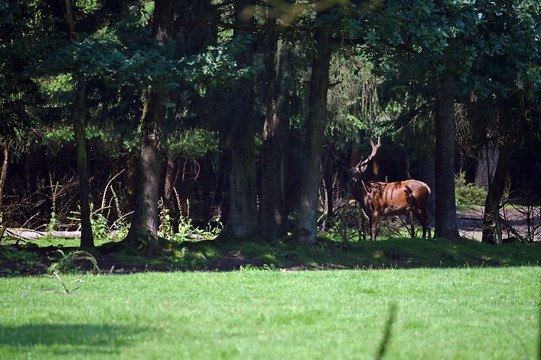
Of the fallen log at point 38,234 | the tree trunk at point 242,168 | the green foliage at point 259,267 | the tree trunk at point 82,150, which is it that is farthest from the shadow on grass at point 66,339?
the fallen log at point 38,234

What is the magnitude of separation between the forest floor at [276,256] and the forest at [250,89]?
0.64 m

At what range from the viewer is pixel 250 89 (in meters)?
18.6

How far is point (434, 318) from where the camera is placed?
26.9 ft

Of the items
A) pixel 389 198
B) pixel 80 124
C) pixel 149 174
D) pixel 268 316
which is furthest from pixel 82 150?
pixel 389 198

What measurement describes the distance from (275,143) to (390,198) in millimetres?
4610

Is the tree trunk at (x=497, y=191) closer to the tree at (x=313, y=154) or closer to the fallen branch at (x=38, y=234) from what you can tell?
the tree at (x=313, y=154)

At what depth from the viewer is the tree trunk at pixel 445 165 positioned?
18.2m

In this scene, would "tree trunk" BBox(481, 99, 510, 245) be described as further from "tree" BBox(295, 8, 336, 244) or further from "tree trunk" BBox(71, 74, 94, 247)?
"tree trunk" BBox(71, 74, 94, 247)

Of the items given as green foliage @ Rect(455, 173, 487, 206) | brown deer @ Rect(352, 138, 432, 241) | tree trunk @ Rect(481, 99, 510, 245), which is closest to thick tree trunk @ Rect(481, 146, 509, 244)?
tree trunk @ Rect(481, 99, 510, 245)

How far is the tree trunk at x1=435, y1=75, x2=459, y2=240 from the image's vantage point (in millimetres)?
18203

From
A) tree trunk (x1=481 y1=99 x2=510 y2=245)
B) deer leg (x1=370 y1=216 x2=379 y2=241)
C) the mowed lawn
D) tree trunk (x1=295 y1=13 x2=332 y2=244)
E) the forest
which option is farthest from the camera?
deer leg (x1=370 y1=216 x2=379 y2=241)

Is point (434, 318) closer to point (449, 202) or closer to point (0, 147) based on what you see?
point (449, 202)

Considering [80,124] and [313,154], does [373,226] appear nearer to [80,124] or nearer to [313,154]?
[313,154]

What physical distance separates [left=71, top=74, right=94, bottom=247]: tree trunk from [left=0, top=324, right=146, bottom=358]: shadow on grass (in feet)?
28.9
